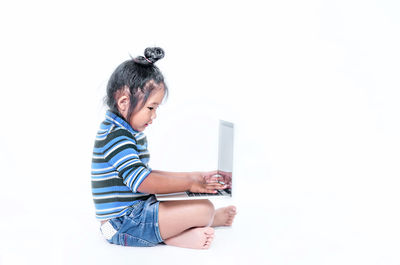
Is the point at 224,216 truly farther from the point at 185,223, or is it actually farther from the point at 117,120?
the point at 117,120

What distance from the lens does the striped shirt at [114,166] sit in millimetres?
1452

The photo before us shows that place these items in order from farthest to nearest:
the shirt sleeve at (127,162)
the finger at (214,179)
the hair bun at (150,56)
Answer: the finger at (214,179)
the hair bun at (150,56)
the shirt sleeve at (127,162)

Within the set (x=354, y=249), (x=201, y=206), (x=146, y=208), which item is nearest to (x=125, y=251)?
(x=146, y=208)

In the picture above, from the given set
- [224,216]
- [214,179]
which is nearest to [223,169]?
[214,179]

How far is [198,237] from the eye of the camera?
1.49 m

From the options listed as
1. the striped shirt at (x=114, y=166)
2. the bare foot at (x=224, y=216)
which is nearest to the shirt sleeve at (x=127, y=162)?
the striped shirt at (x=114, y=166)

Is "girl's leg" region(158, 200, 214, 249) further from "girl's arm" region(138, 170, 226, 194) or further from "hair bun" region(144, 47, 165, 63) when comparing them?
"hair bun" region(144, 47, 165, 63)

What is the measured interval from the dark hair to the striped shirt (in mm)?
59

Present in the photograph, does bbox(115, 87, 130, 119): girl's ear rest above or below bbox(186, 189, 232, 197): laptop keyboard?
above

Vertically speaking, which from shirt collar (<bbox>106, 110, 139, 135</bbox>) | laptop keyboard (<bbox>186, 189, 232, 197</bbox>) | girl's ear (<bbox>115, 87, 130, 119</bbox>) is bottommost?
laptop keyboard (<bbox>186, 189, 232, 197</bbox>)

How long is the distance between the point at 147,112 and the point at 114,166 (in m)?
0.19

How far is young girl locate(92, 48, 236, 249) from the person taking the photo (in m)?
1.47

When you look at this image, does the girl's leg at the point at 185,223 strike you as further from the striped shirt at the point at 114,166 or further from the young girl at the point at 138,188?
the striped shirt at the point at 114,166

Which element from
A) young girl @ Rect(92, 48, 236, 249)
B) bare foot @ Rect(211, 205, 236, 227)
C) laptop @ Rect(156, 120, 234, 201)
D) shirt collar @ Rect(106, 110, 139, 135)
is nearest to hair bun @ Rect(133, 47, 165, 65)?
young girl @ Rect(92, 48, 236, 249)
